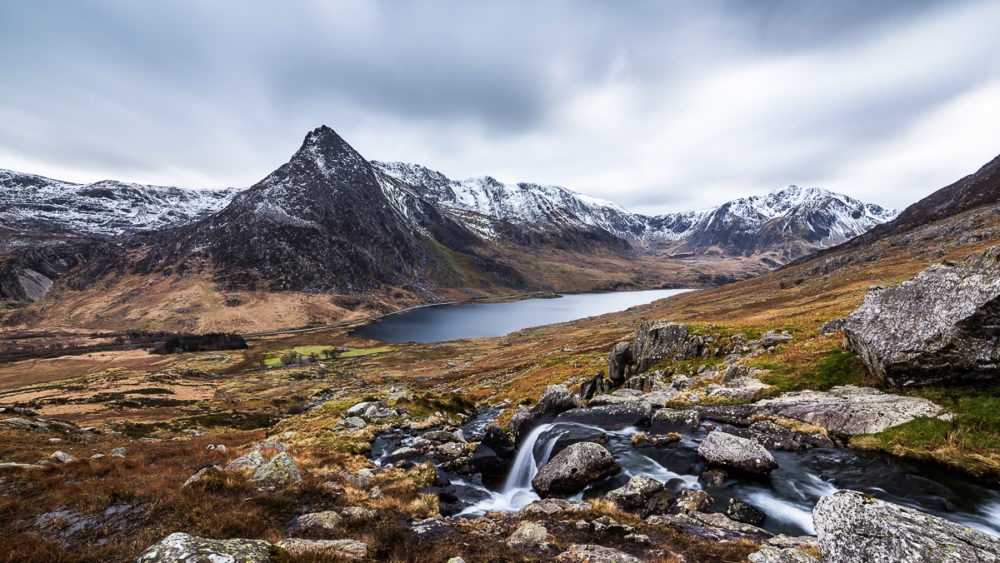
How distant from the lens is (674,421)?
22.0 m

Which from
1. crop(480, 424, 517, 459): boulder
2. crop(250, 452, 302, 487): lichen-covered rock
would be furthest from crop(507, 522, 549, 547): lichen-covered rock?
crop(480, 424, 517, 459): boulder

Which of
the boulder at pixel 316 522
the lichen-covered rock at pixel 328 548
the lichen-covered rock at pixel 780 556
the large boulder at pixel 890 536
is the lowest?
the lichen-covered rock at pixel 780 556

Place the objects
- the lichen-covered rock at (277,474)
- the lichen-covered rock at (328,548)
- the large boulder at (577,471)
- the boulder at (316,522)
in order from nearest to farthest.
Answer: the lichen-covered rock at (328,548), the boulder at (316,522), the lichen-covered rock at (277,474), the large boulder at (577,471)

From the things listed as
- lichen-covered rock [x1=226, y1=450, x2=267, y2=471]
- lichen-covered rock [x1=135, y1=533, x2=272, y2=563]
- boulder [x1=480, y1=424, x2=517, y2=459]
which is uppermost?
lichen-covered rock [x1=135, y1=533, x2=272, y2=563]

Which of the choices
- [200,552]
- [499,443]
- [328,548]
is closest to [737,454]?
[499,443]

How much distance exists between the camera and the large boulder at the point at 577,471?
17828mm

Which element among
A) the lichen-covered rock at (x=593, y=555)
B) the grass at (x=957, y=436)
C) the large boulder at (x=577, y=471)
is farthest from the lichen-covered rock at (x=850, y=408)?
the lichen-covered rock at (x=593, y=555)

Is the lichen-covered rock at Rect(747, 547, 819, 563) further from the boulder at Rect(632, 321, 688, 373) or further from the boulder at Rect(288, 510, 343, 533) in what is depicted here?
the boulder at Rect(632, 321, 688, 373)

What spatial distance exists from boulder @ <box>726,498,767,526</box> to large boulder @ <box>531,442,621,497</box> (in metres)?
5.49

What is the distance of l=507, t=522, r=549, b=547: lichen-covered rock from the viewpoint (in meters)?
12.2

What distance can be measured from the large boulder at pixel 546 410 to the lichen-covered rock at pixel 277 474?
1538 cm

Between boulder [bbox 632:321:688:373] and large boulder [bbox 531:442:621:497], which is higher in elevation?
boulder [bbox 632:321:688:373]

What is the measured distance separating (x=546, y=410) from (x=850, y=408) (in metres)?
17.7

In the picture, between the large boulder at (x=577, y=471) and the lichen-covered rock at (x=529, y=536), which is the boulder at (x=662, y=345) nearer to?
the large boulder at (x=577, y=471)
